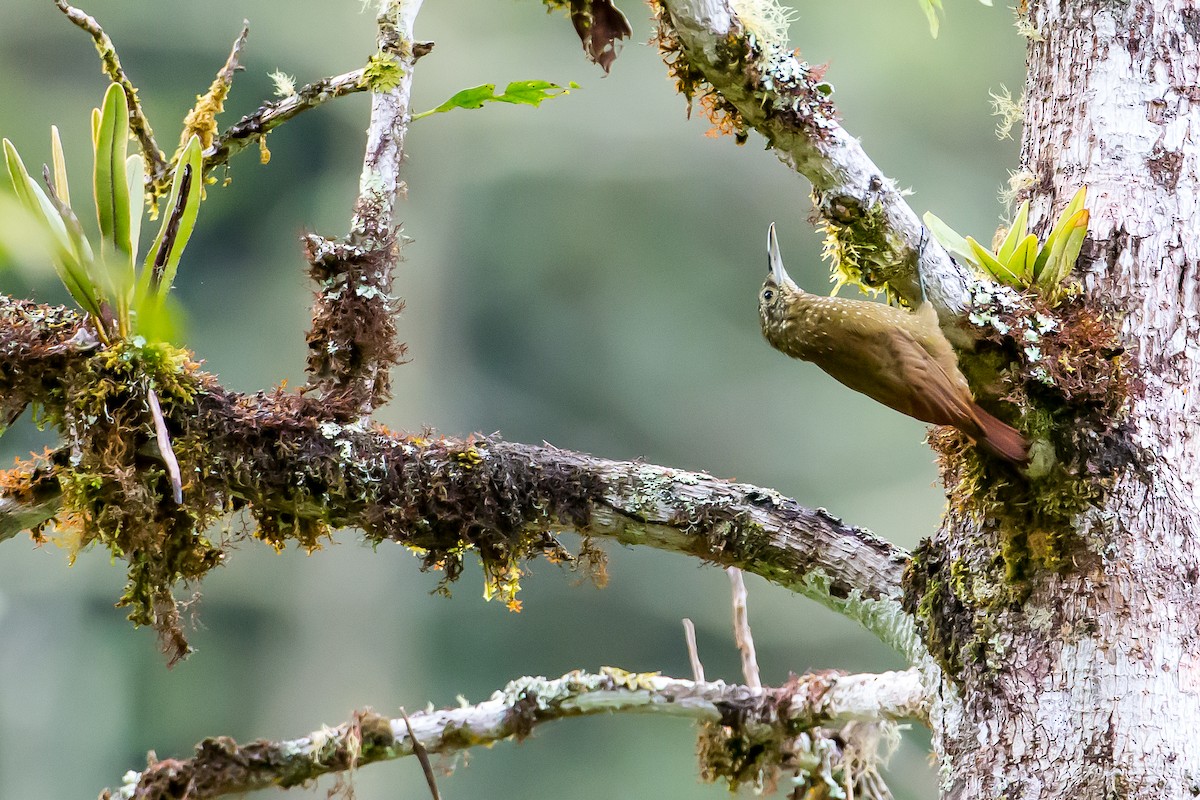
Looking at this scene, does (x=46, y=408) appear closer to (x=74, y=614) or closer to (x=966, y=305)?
(x=966, y=305)

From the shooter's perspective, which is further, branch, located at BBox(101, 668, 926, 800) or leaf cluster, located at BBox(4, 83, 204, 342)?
branch, located at BBox(101, 668, 926, 800)

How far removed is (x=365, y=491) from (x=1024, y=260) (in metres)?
1.04

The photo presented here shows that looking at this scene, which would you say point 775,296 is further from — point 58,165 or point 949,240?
point 58,165

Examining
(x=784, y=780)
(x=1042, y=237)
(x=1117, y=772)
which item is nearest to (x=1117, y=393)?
(x=1042, y=237)

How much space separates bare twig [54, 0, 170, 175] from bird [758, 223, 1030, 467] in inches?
49.1

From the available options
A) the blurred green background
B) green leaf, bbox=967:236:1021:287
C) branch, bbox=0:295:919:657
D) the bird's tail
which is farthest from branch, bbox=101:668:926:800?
the blurred green background

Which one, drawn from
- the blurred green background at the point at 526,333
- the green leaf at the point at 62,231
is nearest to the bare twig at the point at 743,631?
the green leaf at the point at 62,231

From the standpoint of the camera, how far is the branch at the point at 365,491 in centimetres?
158

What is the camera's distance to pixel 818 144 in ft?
4.91

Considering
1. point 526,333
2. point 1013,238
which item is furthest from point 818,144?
point 526,333

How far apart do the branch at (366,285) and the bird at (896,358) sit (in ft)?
2.46

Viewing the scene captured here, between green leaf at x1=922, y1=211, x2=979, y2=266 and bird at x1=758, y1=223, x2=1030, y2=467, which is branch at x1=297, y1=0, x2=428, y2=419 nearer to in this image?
bird at x1=758, y1=223, x2=1030, y2=467

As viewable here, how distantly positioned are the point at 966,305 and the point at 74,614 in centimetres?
742

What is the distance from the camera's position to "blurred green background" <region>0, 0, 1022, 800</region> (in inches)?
297
